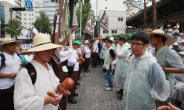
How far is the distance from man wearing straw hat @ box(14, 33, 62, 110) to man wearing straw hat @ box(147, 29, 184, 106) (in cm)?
197

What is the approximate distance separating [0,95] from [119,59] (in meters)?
3.78

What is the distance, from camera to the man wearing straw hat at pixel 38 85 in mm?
1989

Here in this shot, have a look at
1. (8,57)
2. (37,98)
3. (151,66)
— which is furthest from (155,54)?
(8,57)

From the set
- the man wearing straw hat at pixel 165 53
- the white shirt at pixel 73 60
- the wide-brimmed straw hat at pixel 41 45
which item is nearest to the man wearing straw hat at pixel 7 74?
the wide-brimmed straw hat at pixel 41 45

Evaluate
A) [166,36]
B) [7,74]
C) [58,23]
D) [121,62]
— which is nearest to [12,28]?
[121,62]

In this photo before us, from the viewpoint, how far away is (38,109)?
202 cm

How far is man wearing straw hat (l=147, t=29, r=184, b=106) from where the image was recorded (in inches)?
124

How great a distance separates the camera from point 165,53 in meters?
3.25

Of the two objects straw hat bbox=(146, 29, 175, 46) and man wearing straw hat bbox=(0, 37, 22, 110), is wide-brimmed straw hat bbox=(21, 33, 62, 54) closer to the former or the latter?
man wearing straw hat bbox=(0, 37, 22, 110)

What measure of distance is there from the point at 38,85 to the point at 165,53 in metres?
2.29

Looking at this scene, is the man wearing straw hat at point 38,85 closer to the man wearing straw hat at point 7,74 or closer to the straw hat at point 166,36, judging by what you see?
the man wearing straw hat at point 7,74

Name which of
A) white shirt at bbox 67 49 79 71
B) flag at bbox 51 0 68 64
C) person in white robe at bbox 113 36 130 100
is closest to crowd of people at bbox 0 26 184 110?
flag at bbox 51 0 68 64

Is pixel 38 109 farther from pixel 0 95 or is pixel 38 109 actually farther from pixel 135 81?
pixel 0 95

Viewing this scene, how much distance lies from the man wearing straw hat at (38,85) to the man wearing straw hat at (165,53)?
197 centimetres
